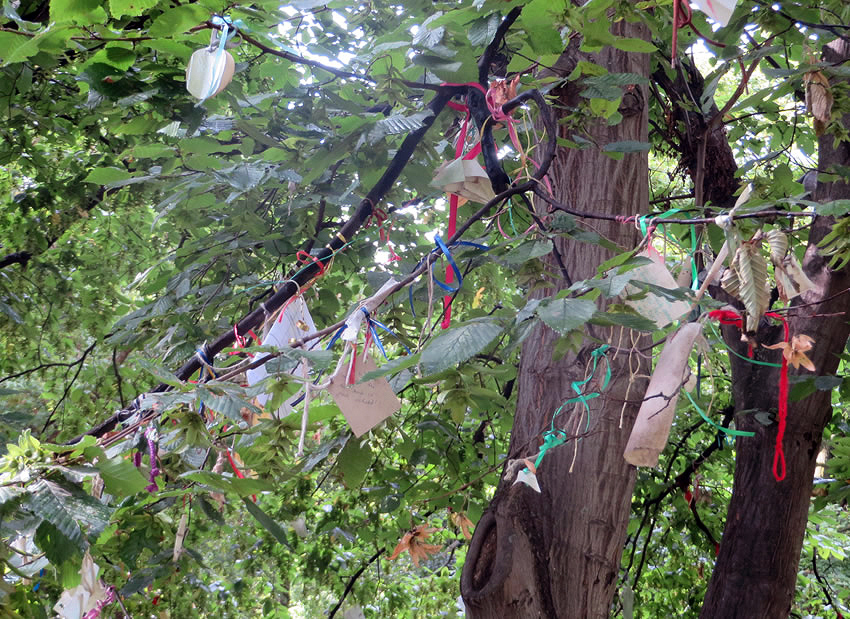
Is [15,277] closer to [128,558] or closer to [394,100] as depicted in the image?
[128,558]

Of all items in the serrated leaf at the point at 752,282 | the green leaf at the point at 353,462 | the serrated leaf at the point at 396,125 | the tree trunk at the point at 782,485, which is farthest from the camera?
the tree trunk at the point at 782,485

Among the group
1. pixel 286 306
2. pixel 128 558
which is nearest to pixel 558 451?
pixel 286 306

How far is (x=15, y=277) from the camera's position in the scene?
3.28 metres

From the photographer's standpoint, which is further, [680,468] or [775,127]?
[680,468]

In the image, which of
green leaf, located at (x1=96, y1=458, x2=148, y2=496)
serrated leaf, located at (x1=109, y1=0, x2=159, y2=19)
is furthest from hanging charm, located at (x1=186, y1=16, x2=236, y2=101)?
green leaf, located at (x1=96, y1=458, x2=148, y2=496)

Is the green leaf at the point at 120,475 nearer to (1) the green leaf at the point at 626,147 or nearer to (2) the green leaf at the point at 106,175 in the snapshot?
(2) the green leaf at the point at 106,175

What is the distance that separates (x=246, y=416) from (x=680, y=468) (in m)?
2.78

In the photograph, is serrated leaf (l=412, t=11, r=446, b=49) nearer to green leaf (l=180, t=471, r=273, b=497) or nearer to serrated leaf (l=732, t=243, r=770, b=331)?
serrated leaf (l=732, t=243, r=770, b=331)

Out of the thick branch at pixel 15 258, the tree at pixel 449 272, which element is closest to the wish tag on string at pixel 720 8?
the tree at pixel 449 272

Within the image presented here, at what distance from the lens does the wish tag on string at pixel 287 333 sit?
114cm

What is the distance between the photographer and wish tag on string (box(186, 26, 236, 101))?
960 mm

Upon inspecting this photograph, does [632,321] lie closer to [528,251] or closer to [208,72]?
[528,251]

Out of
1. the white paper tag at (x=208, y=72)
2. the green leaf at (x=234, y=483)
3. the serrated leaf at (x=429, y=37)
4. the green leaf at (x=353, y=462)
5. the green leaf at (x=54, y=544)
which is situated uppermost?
the serrated leaf at (x=429, y=37)

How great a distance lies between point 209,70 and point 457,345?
1.75ft
